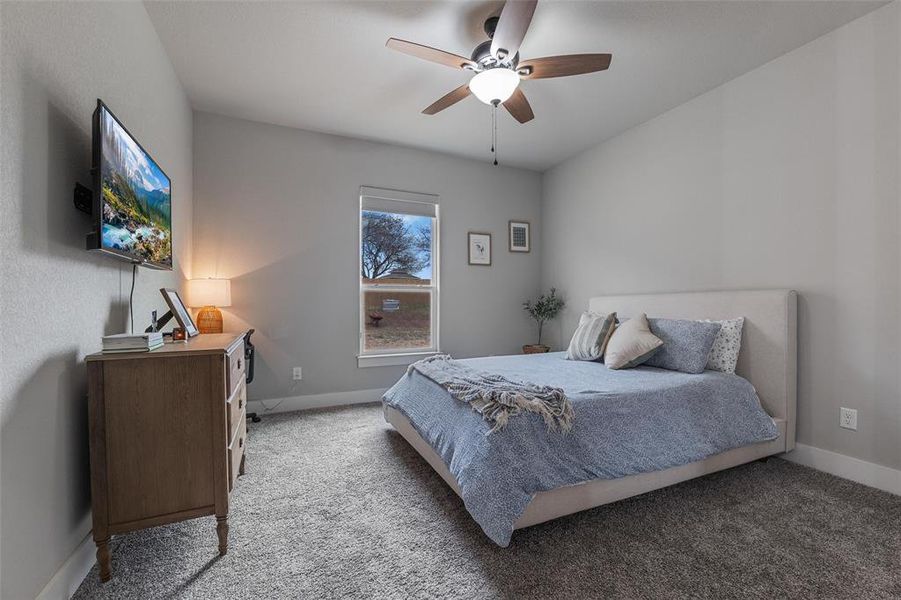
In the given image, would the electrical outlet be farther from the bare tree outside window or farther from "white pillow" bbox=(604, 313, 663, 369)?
the bare tree outside window

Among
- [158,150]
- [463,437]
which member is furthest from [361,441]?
[158,150]

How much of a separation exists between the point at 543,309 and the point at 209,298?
3.46 metres

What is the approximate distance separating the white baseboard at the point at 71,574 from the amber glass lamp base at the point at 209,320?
6.16 feet

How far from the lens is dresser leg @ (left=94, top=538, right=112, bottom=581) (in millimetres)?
1430

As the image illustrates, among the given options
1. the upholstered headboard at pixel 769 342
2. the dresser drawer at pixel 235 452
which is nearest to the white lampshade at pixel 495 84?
the upholstered headboard at pixel 769 342

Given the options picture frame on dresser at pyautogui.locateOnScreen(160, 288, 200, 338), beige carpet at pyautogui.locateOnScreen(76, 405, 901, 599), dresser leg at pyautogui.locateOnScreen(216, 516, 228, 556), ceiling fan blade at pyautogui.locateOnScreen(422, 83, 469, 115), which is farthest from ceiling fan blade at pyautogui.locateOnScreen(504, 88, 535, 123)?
dresser leg at pyautogui.locateOnScreen(216, 516, 228, 556)

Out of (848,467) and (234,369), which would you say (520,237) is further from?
(234,369)

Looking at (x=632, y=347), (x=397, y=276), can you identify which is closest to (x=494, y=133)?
(x=397, y=276)

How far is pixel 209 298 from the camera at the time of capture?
308cm

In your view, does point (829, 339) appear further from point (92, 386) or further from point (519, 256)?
point (92, 386)

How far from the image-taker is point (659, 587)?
1402 millimetres

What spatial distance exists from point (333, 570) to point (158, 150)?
261 cm

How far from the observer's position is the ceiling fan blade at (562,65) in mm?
2100

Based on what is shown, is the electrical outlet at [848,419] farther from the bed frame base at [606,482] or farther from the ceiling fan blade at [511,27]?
the ceiling fan blade at [511,27]
